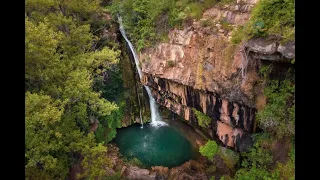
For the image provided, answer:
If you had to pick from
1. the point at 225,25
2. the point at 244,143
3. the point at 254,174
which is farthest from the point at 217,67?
the point at 254,174

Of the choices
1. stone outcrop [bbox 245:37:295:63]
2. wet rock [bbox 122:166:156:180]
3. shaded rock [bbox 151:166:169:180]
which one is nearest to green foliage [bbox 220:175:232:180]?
shaded rock [bbox 151:166:169:180]

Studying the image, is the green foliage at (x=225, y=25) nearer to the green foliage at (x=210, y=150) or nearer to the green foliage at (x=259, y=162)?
the green foliage at (x=259, y=162)

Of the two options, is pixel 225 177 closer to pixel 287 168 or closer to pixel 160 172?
pixel 287 168

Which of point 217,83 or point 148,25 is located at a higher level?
point 148,25

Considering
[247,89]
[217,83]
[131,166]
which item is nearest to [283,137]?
[247,89]
